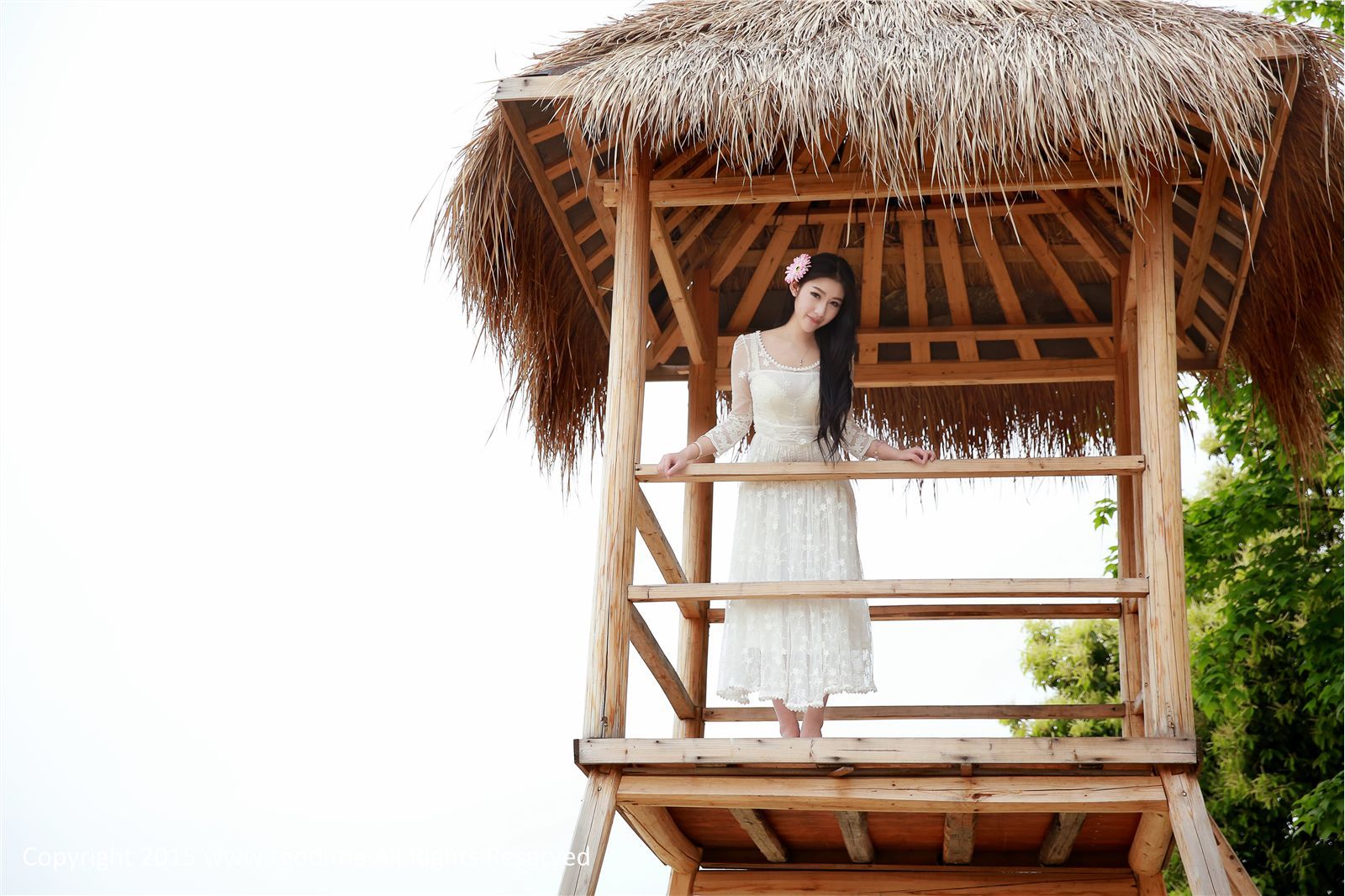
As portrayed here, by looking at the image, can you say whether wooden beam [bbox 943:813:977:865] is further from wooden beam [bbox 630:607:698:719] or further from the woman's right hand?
the woman's right hand

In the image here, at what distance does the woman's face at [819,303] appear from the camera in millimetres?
4754

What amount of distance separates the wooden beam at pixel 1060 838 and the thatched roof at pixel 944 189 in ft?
6.30

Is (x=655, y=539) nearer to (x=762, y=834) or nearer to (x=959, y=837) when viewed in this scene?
(x=762, y=834)

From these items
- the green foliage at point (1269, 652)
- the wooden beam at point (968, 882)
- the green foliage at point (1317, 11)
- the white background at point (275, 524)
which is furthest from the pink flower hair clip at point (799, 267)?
the white background at point (275, 524)

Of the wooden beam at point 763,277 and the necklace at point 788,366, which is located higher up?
the wooden beam at point 763,277

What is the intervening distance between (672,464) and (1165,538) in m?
1.41

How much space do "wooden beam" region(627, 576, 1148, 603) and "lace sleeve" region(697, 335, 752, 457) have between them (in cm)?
59

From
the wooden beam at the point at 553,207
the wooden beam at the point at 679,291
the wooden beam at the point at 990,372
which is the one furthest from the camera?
the wooden beam at the point at 990,372

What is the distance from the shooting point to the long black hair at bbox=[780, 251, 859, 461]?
465cm

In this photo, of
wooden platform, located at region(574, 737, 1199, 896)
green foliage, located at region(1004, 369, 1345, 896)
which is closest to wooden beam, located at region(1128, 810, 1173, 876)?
wooden platform, located at region(574, 737, 1199, 896)

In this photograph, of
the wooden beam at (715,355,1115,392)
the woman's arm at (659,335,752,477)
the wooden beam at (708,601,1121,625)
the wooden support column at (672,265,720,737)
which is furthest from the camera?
the wooden beam at (715,355,1115,392)

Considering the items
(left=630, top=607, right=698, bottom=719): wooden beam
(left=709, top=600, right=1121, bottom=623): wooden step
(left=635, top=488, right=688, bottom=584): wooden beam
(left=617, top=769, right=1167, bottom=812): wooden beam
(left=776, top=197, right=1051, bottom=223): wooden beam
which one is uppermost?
(left=776, top=197, right=1051, bottom=223): wooden beam

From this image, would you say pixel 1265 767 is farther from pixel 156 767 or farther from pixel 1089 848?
pixel 156 767

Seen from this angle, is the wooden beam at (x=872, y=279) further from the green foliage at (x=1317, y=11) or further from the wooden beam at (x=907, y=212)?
the green foliage at (x=1317, y=11)
